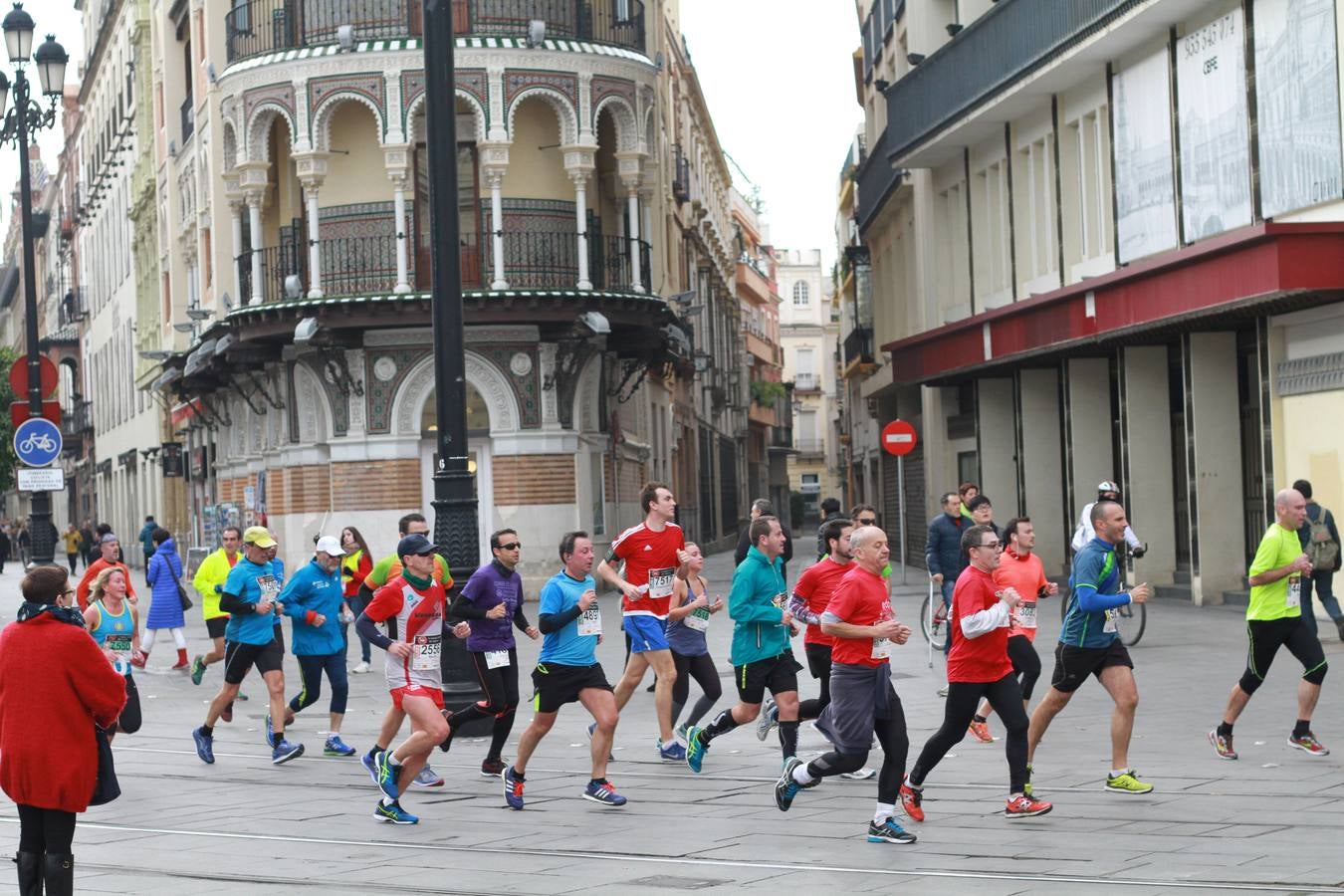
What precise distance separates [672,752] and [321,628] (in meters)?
3.09

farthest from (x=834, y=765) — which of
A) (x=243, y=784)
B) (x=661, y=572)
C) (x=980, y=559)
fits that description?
(x=243, y=784)

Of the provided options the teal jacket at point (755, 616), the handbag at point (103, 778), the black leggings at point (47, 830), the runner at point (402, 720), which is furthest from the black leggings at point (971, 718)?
the black leggings at point (47, 830)

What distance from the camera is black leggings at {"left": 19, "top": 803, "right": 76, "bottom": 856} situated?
27.6ft

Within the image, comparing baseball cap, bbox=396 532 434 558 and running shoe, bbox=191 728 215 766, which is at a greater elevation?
baseball cap, bbox=396 532 434 558

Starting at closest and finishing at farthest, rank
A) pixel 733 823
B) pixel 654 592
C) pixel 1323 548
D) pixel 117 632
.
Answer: pixel 733 823, pixel 654 592, pixel 117 632, pixel 1323 548

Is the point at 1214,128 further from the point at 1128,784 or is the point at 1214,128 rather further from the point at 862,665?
the point at 862,665

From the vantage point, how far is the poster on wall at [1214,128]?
945 inches

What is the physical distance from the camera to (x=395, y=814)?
38.4 ft

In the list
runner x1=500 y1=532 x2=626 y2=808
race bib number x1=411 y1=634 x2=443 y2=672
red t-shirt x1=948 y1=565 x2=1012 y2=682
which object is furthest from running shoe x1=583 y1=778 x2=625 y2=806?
red t-shirt x1=948 y1=565 x2=1012 y2=682

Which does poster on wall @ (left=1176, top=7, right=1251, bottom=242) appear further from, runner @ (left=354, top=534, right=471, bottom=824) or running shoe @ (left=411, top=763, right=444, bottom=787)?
runner @ (left=354, top=534, right=471, bottom=824)

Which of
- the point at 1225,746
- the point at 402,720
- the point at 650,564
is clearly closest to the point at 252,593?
the point at 402,720

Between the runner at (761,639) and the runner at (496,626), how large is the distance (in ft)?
4.38

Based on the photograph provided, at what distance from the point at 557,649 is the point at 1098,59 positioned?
18.1 metres

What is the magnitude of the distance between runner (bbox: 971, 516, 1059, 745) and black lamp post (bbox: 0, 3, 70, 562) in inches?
570
